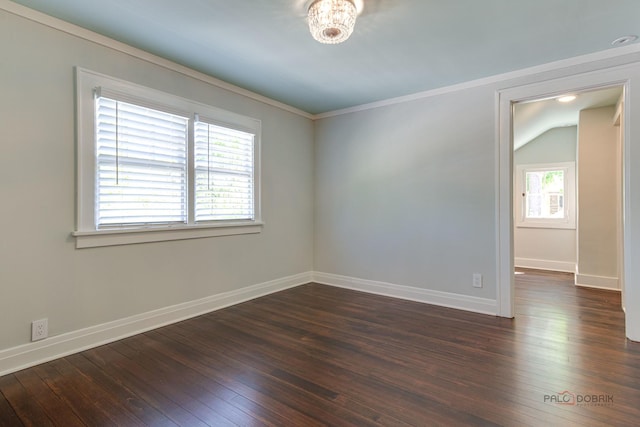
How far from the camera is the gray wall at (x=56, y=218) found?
215cm

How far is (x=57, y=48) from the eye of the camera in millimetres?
2352

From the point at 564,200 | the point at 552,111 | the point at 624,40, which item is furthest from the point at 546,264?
the point at 624,40

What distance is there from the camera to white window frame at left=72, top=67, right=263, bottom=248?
2445 millimetres

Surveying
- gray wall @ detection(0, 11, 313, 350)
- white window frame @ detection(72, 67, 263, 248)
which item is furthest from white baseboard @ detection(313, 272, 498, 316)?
gray wall @ detection(0, 11, 313, 350)

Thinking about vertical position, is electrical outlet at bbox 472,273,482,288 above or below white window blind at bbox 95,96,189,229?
below

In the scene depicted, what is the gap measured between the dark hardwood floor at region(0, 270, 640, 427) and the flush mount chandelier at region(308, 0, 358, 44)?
2.28 metres

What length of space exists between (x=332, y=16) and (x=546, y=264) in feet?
19.3

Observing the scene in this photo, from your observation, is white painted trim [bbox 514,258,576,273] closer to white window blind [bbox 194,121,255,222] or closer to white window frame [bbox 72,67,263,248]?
white window blind [bbox 194,121,255,222]

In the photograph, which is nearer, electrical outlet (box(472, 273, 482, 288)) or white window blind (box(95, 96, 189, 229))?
white window blind (box(95, 96, 189, 229))

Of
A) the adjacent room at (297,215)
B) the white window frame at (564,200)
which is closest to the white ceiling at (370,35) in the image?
the adjacent room at (297,215)

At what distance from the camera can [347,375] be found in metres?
2.11

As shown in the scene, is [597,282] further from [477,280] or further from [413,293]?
[413,293]

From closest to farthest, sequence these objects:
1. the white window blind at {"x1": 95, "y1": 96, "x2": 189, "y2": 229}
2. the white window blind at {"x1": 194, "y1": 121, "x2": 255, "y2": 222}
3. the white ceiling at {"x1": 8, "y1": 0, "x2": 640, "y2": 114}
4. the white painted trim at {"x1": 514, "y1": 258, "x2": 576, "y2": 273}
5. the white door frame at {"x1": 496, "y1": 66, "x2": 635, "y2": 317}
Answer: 1. the white ceiling at {"x1": 8, "y1": 0, "x2": 640, "y2": 114}
2. the white window blind at {"x1": 95, "y1": 96, "x2": 189, "y2": 229}
3. the white door frame at {"x1": 496, "y1": 66, "x2": 635, "y2": 317}
4. the white window blind at {"x1": 194, "y1": 121, "x2": 255, "y2": 222}
5. the white painted trim at {"x1": 514, "y1": 258, "x2": 576, "y2": 273}

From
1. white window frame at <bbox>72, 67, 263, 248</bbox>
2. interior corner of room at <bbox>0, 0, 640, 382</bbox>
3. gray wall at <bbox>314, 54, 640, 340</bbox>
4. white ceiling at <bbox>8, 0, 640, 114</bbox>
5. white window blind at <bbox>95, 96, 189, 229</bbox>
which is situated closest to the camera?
white ceiling at <bbox>8, 0, 640, 114</bbox>
